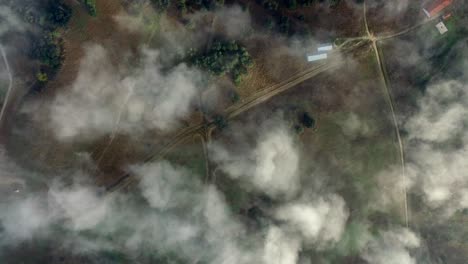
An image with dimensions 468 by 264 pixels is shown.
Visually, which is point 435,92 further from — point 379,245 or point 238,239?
point 238,239

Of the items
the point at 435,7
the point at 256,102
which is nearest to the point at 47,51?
the point at 256,102

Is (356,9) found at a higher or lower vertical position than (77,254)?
higher

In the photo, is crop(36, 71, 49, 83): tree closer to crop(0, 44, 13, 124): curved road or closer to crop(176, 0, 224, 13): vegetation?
crop(0, 44, 13, 124): curved road

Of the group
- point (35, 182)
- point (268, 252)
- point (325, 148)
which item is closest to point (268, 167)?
point (325, 148)

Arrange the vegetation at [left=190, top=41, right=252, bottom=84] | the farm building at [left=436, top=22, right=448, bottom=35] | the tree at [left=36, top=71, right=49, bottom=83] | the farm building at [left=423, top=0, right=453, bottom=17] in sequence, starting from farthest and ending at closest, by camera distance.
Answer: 1. the farm building at [left=436, top=22, right=448, bottom=35]
2. the farm building at [left=423, top=0, right=453, bottom=17]
3. the vegetation at [left=190, top=41, right=252, bottom=84]
4. the tree at [left=36, top=71, right=49, bottom=83]

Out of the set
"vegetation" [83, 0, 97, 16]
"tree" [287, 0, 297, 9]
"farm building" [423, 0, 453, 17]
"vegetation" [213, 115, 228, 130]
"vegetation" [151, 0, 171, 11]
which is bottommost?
"vegetation" [213, 115, 228, 130]

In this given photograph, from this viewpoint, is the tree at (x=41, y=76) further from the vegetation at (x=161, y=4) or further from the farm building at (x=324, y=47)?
the farm building at (x=324, y=47)

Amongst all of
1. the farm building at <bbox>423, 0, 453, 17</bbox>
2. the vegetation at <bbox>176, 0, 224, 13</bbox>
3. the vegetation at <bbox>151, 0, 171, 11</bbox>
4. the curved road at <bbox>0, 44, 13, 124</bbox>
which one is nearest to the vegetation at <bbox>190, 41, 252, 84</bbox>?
the vegetation at <bbox>176, 0, 224, 13</bbox>

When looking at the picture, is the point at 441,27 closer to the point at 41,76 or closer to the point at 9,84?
the point at 41,76
